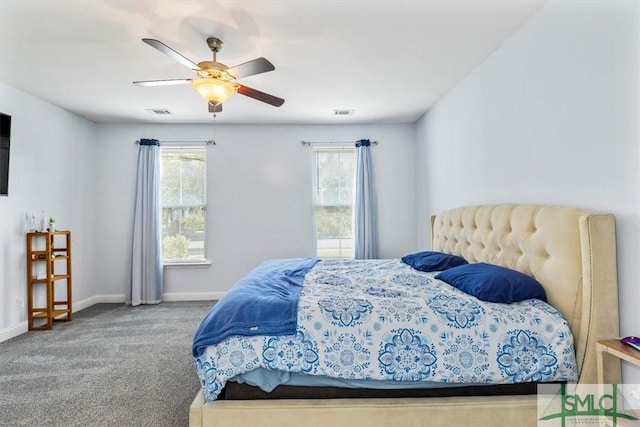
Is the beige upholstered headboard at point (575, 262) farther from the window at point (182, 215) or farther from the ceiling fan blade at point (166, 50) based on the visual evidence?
the window at point (182, 215)

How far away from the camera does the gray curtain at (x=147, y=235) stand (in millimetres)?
4664

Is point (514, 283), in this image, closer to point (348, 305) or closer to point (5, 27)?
point (348, 305)

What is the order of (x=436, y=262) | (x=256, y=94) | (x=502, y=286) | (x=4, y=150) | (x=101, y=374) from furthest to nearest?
(x=4, y=150), (x=436, y=262), (x=256, y=94), (x=101, y=374), (x=502, y=286)

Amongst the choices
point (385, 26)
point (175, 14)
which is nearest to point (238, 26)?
point (175, 14)

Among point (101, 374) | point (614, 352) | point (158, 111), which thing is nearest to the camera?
point (614, 352)

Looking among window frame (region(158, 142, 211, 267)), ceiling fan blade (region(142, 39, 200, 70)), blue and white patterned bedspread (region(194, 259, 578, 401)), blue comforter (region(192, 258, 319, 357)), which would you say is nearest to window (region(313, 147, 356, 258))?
window frame (region(158, 142, 211, 267))

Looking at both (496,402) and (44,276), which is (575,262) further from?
(44,276)

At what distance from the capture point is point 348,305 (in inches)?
70.6

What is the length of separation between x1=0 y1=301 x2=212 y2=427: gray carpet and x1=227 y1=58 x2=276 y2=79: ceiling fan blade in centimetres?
221

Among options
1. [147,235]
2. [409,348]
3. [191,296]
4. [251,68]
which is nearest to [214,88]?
[251,68]

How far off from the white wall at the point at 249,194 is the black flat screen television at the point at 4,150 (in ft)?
4.69

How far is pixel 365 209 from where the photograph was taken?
478cm

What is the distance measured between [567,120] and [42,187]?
5070mm
